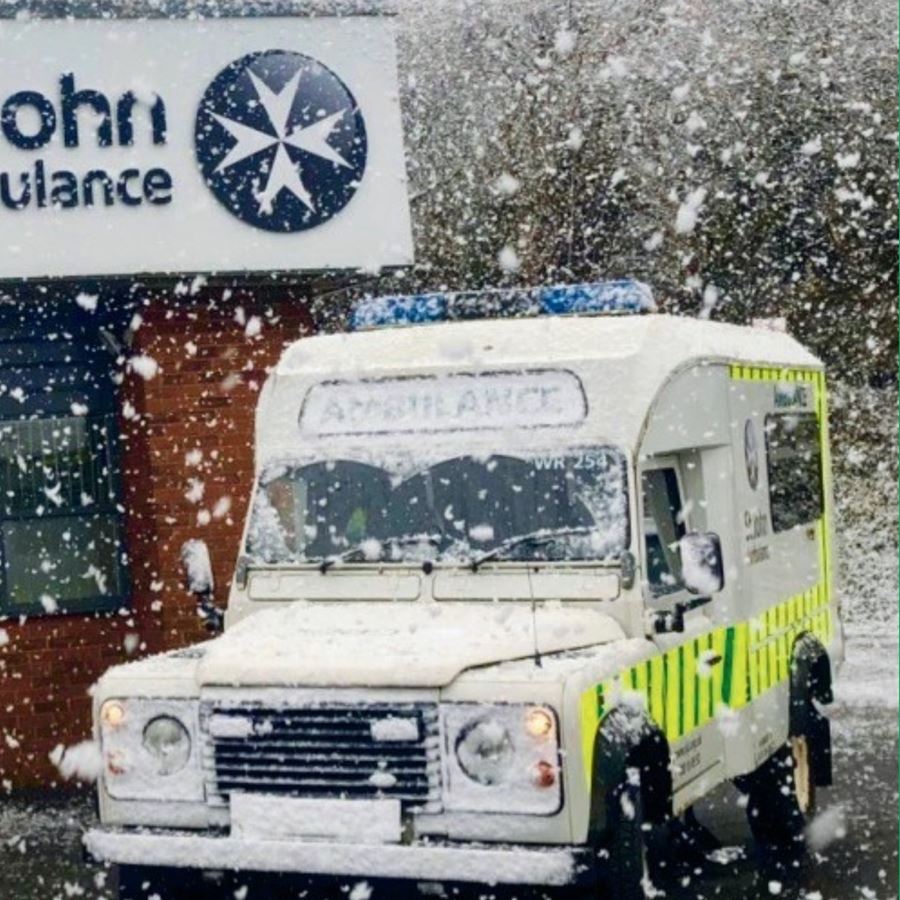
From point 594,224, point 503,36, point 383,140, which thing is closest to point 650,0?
point 503,36

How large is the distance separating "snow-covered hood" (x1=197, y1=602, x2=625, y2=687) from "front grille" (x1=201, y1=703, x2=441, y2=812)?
114 mm

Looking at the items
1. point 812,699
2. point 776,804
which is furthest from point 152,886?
point 812,699

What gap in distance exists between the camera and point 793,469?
385 inches

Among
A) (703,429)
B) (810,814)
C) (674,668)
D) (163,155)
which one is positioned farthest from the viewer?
(163,155)

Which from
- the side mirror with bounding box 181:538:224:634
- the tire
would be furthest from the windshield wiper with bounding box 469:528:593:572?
the tire

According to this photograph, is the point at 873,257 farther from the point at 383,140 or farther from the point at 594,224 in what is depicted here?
the point at 383,140

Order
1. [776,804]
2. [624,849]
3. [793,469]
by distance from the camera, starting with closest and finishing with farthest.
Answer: [624,849] < [776,804] < [793,469]

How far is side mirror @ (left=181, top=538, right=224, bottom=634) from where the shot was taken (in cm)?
761

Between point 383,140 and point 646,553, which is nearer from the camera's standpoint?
point 646,553

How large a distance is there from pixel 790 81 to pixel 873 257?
427cm

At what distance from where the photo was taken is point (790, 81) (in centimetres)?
3088

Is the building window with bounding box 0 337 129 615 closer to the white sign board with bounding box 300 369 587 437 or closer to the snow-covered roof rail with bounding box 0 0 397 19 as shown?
the snow-covered roof rail with bounding box 0 0 397 19

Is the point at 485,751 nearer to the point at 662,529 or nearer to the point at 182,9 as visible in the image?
the point at 662,529

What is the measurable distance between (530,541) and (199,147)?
4.53 meters
